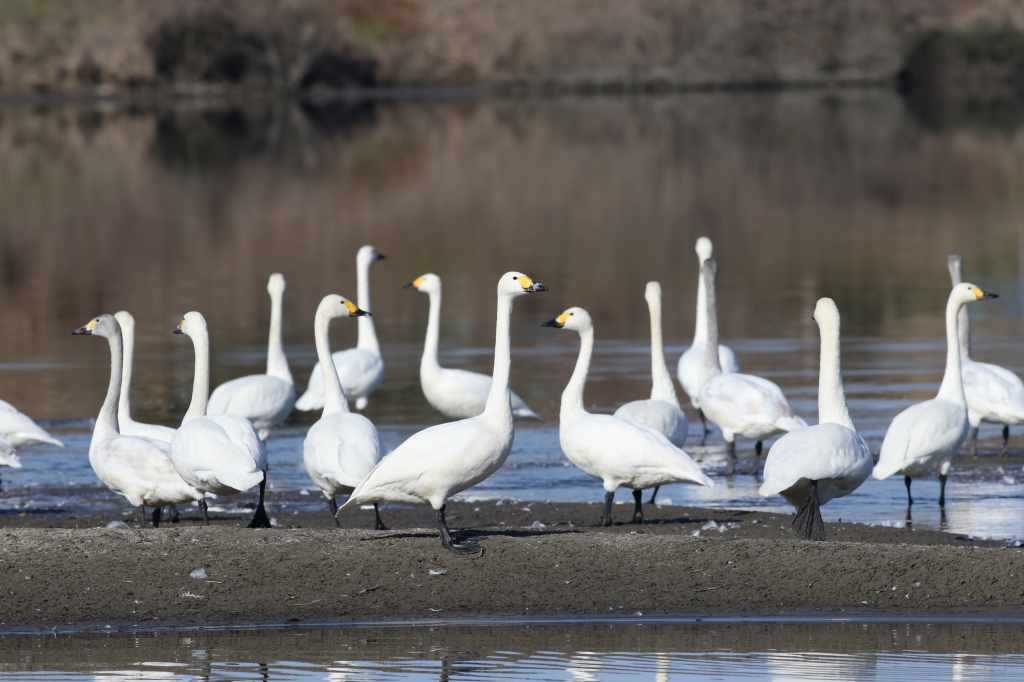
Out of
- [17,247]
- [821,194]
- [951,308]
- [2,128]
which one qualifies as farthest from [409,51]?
[951,308]

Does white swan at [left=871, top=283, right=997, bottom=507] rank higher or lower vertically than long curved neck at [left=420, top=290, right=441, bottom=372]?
lower

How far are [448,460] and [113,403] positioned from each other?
9.48 ft

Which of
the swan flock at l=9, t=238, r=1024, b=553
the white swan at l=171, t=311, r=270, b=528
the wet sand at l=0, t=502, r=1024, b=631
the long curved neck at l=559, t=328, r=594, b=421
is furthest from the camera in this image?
the long curved neck at l=559, t=328, r=594, b=421

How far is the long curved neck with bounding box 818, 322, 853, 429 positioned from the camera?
10656 millimetres

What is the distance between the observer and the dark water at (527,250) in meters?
16.8

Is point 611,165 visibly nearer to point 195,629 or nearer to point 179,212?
point 179,212

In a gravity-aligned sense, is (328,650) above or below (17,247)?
below

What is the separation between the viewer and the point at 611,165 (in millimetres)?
50438

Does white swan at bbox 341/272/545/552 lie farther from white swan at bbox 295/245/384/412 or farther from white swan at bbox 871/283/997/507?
white swan at bbox 295/245/384/412

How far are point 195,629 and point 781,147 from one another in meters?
47.5

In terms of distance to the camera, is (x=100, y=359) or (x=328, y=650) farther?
(x=100, y=359)

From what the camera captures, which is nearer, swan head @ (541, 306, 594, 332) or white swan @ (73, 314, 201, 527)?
white swan @ (73, 314, 201, 527)

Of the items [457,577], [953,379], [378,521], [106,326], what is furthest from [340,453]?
[953,379]

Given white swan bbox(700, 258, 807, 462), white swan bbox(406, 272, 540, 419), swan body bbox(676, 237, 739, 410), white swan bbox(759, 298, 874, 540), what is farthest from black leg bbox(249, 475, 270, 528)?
swan body bbox(676, 237, 739, 410)
